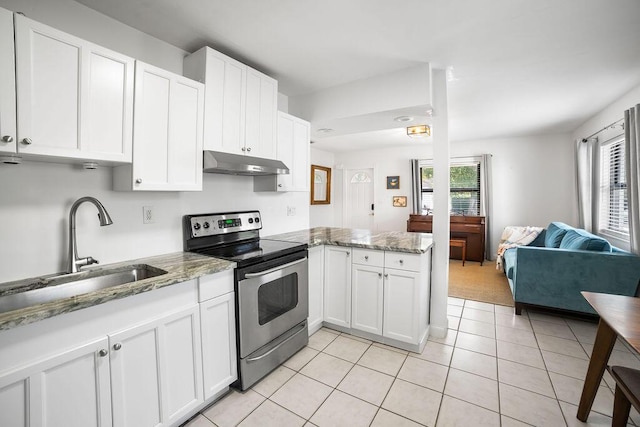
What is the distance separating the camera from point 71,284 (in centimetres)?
143

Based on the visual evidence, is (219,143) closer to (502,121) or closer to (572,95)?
(572,95)

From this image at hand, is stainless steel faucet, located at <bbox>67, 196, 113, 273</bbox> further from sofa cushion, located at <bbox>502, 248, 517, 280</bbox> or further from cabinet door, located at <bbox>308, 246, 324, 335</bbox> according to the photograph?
sofa cushion, located at <bbox>502, 248, 517, 280</bbox>

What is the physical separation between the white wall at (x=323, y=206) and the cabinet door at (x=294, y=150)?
10.7ft

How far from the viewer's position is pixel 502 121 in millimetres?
4172

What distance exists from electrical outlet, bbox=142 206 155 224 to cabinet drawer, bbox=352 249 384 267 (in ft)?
5.19

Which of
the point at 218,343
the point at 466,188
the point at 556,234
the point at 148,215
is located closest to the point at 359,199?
the point at 466,188

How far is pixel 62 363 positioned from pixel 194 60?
76.9 inches

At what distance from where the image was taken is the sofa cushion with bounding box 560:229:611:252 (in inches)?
104

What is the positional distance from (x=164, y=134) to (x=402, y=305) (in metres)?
2.13

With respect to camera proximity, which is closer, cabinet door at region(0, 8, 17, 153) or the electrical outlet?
cabinet door at region(0, 8, 17, 153)

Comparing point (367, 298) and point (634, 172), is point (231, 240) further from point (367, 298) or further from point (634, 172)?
point (634, 172)

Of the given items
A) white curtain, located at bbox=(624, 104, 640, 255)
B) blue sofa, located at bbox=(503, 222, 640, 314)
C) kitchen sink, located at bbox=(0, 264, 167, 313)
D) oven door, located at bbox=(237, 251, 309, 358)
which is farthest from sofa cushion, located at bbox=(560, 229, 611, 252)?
kitchen sink, located at bbox=(0, 264, 167, 313)

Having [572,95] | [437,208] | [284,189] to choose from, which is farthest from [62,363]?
[572,95]

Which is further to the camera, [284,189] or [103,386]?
[284,189]
